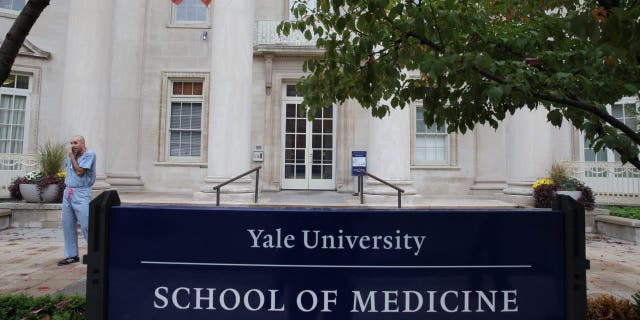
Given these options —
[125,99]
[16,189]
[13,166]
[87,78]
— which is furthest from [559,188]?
[13,166]

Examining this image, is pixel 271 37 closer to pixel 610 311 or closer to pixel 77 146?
pixel 77 146

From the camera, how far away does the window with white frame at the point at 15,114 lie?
1362 cm

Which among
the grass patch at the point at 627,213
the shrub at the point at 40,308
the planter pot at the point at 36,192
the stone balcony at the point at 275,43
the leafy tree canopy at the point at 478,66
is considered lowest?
the shrub at the point at 40,308

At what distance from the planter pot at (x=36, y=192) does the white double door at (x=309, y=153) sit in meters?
6.94

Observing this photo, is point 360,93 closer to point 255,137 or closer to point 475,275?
point 475,275

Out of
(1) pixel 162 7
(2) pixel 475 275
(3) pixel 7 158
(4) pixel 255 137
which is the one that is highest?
(1) pixel 162 7

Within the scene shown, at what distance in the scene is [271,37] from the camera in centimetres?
1430

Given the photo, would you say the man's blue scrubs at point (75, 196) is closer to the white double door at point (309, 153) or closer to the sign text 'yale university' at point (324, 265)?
the sign text 'yale university' at point (324, 265)

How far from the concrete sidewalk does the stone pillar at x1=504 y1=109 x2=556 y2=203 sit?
249 cm

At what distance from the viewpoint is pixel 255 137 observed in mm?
14227

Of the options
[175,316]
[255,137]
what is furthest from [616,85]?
[255,137]

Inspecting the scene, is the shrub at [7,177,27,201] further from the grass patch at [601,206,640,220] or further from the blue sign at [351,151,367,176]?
the grass patch at [601,206,640,220]

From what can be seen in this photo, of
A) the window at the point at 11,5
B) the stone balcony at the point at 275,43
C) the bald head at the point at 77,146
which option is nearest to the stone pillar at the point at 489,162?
the stone balcony at the point at 275,43

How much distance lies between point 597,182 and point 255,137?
1092 centimetres
